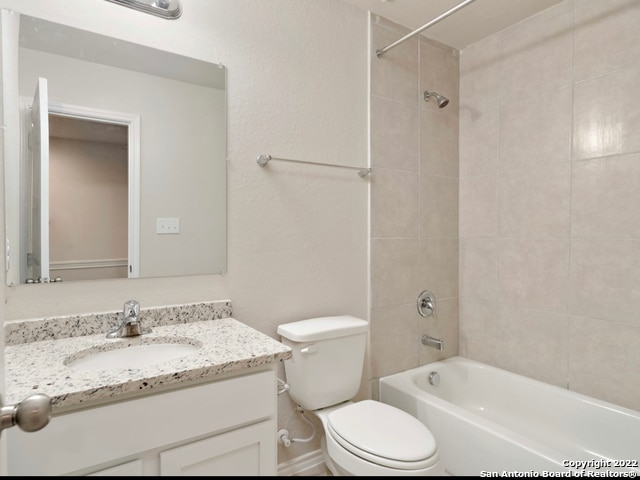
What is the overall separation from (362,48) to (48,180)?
1.57 metres

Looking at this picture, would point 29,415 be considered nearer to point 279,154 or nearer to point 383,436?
point 383,436

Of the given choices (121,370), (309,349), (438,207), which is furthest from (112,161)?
(438,207)

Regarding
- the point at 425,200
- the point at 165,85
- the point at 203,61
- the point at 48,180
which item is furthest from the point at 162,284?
the point at 425,200

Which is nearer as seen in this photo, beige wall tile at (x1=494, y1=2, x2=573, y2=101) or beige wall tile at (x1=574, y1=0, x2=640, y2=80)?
beige wall tile at (x1=574, y1=0, x2=640, y2=80)

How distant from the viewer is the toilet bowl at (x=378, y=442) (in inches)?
46.8

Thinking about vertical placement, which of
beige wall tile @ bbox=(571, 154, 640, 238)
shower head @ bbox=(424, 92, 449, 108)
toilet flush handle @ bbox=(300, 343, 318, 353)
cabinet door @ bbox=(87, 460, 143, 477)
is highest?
shower head @ bbox=(424, 92, 449, 108)

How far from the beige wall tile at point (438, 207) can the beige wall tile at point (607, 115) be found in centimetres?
69

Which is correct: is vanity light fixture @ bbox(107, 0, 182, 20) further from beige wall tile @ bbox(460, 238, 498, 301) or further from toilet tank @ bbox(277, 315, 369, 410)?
beige wall tile @ bbox(460, 238, 498, 301)

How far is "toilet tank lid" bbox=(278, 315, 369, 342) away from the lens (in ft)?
5.12

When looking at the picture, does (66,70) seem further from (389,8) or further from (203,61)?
(389,8)

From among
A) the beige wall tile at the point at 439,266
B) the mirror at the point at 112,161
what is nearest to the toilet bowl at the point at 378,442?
the mirror at the point at 112,161

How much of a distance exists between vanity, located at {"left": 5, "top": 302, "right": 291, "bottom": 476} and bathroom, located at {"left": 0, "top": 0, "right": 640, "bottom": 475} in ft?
0.62

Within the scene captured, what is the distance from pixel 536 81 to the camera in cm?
202

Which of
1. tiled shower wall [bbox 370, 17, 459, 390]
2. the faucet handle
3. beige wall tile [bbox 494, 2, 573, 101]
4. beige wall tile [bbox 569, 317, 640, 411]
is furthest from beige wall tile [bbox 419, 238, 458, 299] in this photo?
the faucet handle
